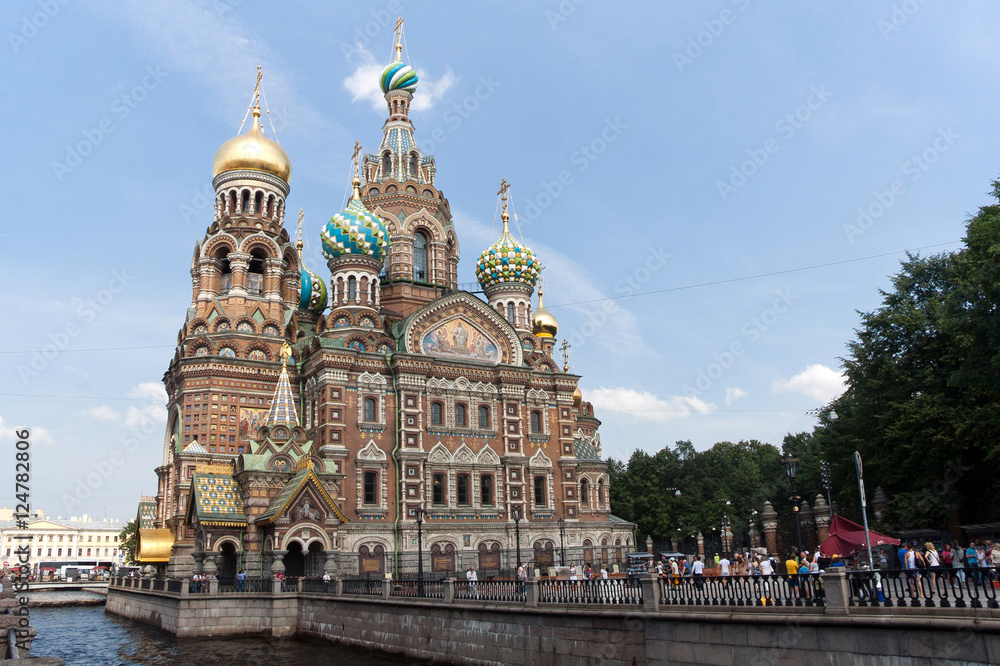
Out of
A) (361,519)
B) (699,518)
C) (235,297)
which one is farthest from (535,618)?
(699,518)

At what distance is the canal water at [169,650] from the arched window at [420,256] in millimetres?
21097

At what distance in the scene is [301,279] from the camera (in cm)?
4344

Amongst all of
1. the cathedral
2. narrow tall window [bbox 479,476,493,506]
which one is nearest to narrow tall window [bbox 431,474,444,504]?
the cathedral

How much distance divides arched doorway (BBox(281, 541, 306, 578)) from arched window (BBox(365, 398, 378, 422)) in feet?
20.9

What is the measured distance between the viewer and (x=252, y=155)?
40781mm

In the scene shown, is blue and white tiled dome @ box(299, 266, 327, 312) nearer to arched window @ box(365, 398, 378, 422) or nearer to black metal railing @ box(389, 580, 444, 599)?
arched window @ box(365, 398, 378, 422)

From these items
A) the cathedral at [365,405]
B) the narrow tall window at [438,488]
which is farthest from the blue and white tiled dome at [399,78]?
the narrow tall window at [438,488]

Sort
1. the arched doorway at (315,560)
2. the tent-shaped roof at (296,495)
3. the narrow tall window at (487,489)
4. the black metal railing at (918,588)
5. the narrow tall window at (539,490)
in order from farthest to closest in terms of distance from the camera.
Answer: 1. the narrow tall window at (539,490)
2. the narrow tall window at (487,489)
3. the arched doorway at (315,560)
4. the tent-shaped roof at (296,495)
5. the black metal railing at (918,588)

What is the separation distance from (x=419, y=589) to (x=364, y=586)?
127 inches

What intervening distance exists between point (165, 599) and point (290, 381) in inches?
460

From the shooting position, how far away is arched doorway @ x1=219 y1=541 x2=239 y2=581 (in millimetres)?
31125

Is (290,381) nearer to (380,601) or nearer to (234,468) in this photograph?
(234,468)

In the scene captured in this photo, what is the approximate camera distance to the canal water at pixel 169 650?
71.7ft

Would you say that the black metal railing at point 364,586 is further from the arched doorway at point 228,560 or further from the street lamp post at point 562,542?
the street lamp post at point 562,542
